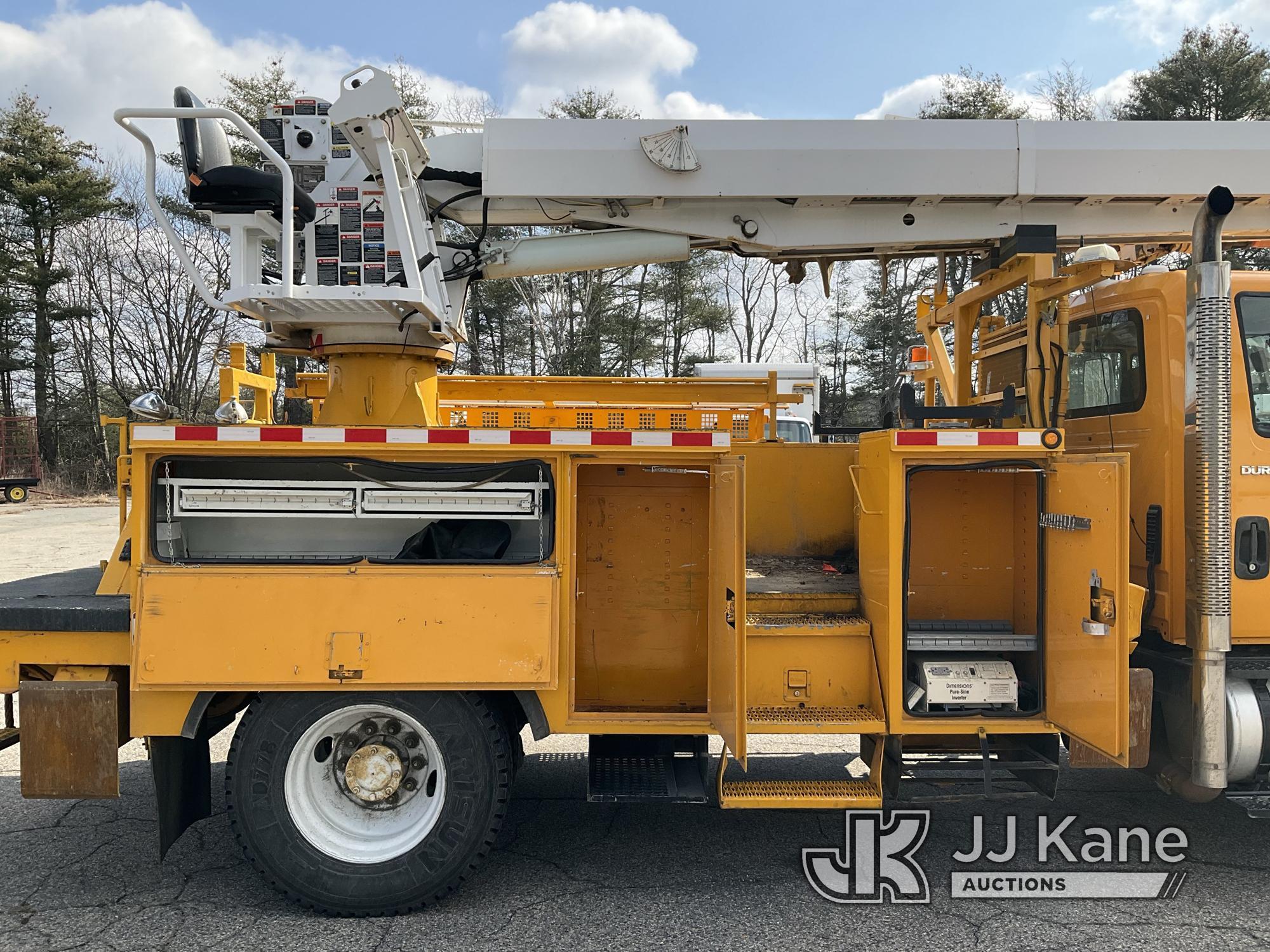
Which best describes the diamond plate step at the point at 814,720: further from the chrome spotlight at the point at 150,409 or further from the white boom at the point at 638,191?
the chrome spotlight at the point at 150,409

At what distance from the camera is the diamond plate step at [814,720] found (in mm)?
3574

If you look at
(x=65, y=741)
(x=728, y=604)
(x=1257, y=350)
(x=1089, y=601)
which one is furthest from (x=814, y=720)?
(x=65, y=741)

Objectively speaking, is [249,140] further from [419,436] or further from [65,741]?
[65,741]

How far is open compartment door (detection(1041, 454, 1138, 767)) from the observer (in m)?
3.29

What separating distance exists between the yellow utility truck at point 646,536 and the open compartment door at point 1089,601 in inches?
0.6

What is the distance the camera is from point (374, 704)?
3.48 m

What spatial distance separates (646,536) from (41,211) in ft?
116

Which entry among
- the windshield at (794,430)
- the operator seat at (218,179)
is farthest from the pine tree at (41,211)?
the operator seat at (218,179)

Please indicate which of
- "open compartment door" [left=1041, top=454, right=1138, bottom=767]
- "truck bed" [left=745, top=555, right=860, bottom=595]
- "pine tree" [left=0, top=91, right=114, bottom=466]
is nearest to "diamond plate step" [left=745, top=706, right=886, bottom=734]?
"truck bed" [left=745, top=555, right=860, bottom=595]

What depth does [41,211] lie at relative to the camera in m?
30.3

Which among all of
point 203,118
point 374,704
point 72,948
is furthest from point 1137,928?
point 203,118

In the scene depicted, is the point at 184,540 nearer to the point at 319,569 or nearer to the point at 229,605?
the point at 229,605

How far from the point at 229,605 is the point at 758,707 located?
7.49 ft

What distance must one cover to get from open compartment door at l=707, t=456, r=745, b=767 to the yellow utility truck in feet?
0.08
